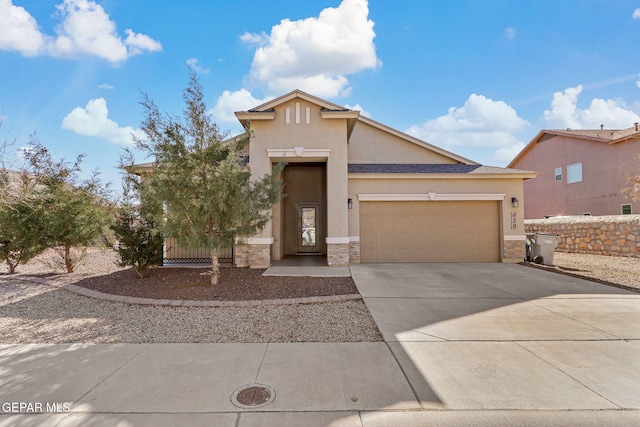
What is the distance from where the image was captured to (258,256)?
33.5 ft

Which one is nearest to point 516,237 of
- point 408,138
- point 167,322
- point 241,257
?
point 408,138

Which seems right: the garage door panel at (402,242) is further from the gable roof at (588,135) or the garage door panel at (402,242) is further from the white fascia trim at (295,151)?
the gable roof at (588,135)

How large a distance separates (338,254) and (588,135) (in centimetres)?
1983

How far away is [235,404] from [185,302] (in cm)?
384

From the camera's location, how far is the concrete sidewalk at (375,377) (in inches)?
111

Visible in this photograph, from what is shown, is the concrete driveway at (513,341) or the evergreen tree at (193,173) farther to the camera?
the evergreen tree at (193,173)

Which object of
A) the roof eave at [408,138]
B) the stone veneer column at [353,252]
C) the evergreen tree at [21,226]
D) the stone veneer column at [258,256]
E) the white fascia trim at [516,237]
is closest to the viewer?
the evergreen tree at [21,226]

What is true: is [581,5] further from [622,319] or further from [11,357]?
[11,357]

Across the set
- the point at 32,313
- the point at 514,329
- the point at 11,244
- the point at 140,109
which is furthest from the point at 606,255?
the point at 11,244

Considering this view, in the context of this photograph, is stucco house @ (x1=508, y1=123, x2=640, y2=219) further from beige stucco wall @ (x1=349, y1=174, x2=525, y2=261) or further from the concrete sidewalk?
the concrete sidewalk

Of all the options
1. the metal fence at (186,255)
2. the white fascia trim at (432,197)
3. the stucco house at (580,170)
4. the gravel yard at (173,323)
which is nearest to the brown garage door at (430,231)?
the white fascia trim at (432,197)

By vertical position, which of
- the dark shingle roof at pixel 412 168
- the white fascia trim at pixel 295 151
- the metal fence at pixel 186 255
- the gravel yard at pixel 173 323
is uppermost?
the white fascia trim at pixel 295 151

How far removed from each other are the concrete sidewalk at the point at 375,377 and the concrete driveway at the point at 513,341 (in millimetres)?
17

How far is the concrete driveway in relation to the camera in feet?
10.2
